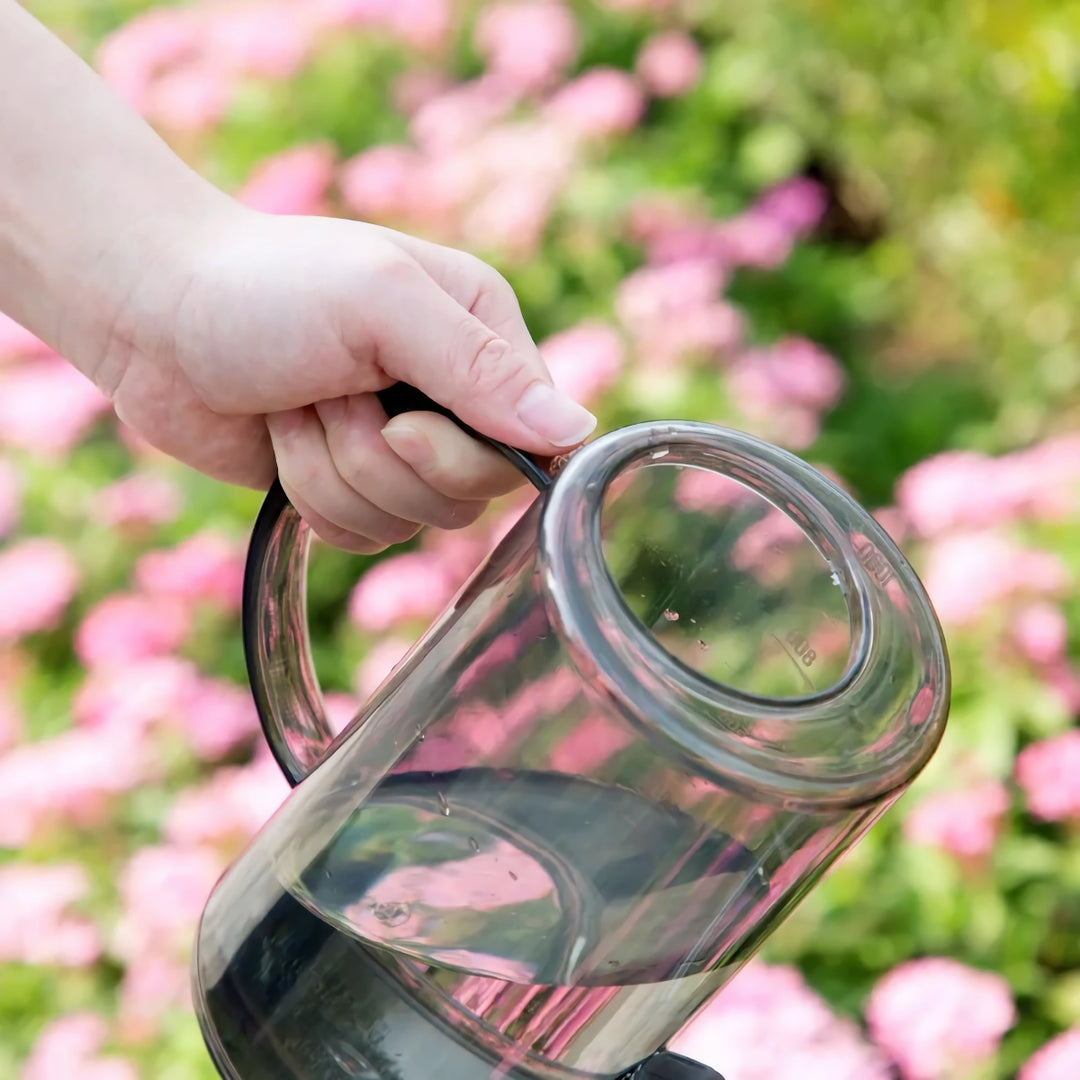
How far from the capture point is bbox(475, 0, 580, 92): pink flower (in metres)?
2.01

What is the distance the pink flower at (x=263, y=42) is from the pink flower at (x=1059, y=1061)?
1816 mm

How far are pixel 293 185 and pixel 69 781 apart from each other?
911 mm

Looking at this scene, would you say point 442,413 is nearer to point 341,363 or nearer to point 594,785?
point 341,363

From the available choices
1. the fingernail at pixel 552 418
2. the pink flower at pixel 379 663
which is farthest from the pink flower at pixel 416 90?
the fingernail at pixel 552 418

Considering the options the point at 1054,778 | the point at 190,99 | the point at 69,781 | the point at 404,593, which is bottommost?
the point at 69,781

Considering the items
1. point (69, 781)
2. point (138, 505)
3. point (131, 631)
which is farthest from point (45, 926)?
point (138, 505)

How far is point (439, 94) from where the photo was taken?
87.6 inches

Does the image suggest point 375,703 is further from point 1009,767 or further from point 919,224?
point 919,224

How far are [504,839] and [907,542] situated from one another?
1060 mm

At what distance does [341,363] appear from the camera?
0.73m

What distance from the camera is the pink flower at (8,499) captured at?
1840 mm

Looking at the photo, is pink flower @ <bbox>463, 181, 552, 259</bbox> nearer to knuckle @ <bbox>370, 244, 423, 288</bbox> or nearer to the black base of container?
knuckle @ <bbox>370, 244, 423, 288</bbox>

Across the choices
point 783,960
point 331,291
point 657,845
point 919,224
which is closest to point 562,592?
point 657,845

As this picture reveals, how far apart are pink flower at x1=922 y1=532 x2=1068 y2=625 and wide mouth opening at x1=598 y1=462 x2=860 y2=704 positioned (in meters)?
0.68
